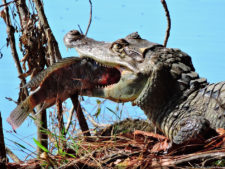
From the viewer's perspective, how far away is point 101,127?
9.41 ft

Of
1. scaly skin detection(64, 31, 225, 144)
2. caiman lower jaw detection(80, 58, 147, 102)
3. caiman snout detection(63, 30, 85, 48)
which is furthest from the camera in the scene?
caiman snout detection(63, 30, 85, 48)

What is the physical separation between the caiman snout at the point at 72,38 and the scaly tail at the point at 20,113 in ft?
1.50

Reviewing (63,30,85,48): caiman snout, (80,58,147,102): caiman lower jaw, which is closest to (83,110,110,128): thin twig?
(80,58,147,102): caiman lower jaw

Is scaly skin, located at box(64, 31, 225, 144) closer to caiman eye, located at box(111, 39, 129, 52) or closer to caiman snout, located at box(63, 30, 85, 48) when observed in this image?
caiman eye, located at box(111, 39, 129, 52)

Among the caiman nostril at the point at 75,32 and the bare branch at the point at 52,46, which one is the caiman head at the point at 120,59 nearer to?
the caiman nostril at the point at 75,32

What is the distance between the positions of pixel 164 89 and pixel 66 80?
0.66m

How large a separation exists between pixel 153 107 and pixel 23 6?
1489 mm

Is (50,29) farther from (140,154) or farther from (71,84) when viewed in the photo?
(140,154)

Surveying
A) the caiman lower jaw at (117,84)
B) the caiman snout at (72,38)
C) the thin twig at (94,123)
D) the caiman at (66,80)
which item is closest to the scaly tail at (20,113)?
the caiman at (66,80)

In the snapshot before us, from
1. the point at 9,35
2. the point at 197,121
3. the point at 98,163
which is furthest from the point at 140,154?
the point at 9,35

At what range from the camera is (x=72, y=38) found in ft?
8.64

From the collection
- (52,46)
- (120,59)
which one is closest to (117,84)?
(120,59)

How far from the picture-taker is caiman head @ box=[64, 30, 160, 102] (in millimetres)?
2316

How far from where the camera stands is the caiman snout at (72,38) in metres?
2.61
